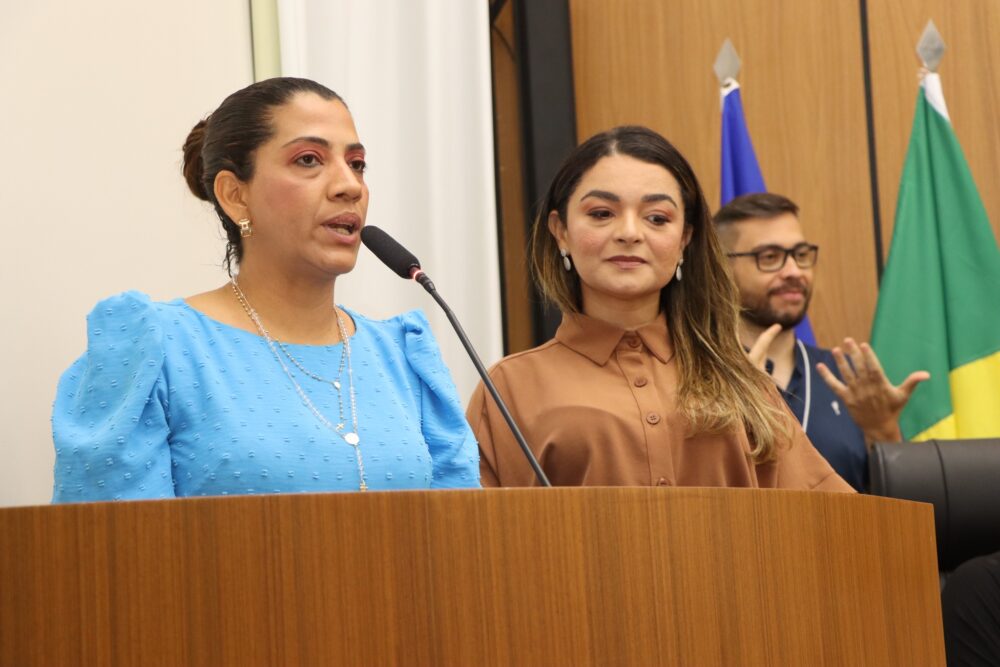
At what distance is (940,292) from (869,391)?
692 millimetres

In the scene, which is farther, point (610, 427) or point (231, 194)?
point (610, 427)

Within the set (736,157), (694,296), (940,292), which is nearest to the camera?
(694,296)

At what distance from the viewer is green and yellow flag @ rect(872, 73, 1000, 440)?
3508 millimetres

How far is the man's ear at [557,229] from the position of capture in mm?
2523

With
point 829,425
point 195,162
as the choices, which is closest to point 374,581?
point 195,162

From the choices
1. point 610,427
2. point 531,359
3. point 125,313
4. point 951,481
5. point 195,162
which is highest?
point 195,162

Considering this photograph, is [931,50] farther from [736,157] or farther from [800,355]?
[800,355]

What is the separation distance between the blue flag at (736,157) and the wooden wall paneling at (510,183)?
0.56 metres

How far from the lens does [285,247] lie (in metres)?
1.91

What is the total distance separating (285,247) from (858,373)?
1579 millimetres

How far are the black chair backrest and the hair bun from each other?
4.06 ft

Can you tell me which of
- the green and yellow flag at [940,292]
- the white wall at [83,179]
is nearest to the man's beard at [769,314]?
the green and yellow flag at [940,292]

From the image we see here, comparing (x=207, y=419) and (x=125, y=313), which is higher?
(x=125, y=313)

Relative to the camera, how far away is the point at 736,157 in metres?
3.72
